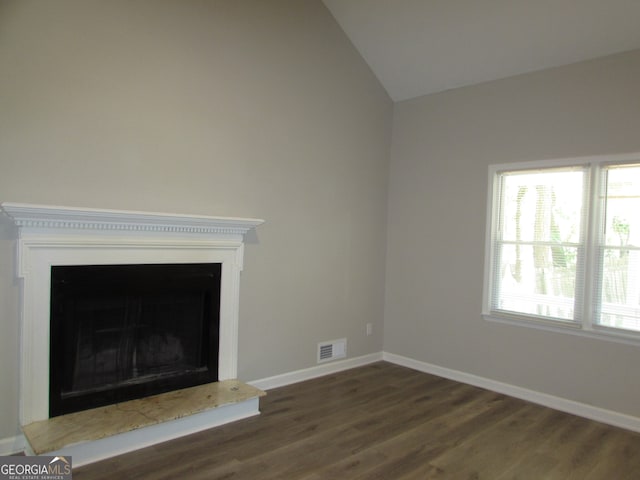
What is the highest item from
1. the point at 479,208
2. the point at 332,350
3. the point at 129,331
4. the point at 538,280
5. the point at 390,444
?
the point at 479,208

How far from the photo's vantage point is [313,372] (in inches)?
164

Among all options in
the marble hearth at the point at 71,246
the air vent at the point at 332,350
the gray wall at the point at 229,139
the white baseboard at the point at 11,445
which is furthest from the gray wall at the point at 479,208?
the white baseboard at the point at 11,445

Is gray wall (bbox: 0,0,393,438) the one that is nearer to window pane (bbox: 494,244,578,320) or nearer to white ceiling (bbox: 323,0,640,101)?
white ceiling (bbox: 323,0,640,101)

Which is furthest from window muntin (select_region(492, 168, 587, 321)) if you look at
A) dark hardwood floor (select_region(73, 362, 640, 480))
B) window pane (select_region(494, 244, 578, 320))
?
dark hardwood floor (select_region(73, 362, 640, 480))

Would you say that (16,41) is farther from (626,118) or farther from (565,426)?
(565,426)

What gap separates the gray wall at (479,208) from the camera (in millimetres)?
3416

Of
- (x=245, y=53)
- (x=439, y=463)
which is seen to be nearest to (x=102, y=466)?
(x=439, y=463)

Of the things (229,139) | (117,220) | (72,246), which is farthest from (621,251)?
(72,246)

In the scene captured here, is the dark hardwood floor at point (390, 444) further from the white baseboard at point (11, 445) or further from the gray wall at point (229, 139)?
the gray wall at point (229, 139)

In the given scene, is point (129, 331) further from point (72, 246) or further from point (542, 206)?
point (542, 206)

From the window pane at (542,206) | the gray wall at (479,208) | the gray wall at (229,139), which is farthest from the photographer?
the window pane at (542,206)

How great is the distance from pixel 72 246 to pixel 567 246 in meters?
3.65

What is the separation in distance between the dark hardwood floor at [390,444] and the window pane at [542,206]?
1.43 meters

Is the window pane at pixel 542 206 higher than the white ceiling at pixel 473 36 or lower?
lower
